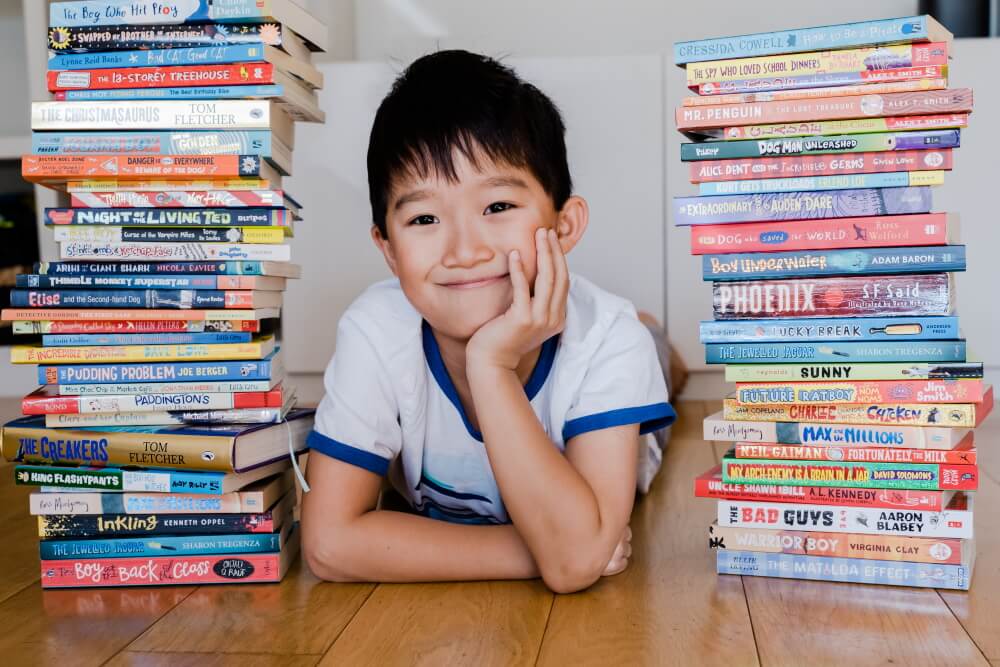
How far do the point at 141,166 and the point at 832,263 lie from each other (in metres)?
0.80

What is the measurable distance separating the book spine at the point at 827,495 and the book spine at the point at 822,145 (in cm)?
38

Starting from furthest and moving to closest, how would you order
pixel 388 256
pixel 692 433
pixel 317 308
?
pixel 317 308
pixel 692 433
pixel 388 256

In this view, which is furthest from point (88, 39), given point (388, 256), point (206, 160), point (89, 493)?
point (89, 493)

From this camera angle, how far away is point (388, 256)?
1279mm

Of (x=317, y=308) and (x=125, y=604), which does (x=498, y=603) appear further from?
(x=317, y=308)

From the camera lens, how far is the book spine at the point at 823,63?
1076mm

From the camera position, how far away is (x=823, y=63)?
110 cm

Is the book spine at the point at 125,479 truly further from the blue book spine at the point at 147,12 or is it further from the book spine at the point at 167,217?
the blue book spine at the point at 147,12

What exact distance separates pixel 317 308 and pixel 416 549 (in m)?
1.65

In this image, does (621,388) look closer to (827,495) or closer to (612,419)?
(612,419)

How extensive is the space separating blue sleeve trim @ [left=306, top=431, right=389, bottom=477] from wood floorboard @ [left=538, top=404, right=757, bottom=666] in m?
0.28

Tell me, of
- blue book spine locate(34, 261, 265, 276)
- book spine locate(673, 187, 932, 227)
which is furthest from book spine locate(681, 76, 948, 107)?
blue book spine locate(34, 261, 265, 276)

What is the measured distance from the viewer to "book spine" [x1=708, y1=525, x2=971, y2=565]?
1112 mm

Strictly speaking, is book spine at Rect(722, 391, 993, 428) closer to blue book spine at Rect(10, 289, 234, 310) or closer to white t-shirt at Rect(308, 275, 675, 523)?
white t-shirt at Rect(308, 275, 675, 523)
